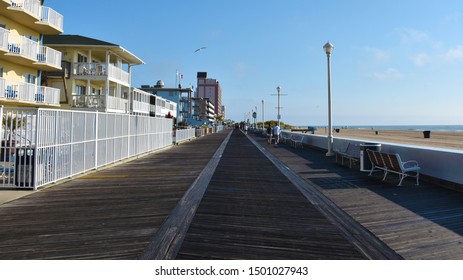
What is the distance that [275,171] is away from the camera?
12.0 meters

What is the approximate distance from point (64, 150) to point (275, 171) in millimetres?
6844

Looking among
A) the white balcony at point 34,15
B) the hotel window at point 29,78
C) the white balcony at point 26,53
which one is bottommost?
the hotel window at point 29,78

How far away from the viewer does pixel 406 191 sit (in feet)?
26.6

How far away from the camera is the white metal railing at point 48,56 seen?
24672 mm

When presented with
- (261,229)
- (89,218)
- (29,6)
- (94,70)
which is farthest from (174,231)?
(94,70)

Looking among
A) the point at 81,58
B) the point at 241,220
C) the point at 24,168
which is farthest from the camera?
the point at 81,58

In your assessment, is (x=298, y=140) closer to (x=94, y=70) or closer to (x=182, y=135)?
→ (x=182, y=135)

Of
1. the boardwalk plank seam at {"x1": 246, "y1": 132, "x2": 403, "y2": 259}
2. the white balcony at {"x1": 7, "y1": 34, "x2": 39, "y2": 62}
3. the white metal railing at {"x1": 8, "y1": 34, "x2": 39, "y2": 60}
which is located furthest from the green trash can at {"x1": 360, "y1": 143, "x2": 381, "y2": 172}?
the white metal railing at {"x1": 8, "y1": 34, "x2": 39, "y2": 60}

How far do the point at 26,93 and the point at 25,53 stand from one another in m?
2.68

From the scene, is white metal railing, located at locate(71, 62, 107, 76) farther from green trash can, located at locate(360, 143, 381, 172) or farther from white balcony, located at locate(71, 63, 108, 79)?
green trash can, located at locate(360, 143, 381, 172)

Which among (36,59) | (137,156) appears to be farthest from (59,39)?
(137,156)

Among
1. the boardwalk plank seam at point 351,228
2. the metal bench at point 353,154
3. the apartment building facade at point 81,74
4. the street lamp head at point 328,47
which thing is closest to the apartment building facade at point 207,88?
the apartment building facade at point 81,74

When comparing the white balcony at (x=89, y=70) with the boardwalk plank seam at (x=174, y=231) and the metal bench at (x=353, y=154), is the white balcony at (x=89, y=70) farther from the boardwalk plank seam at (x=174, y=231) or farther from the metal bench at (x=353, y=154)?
the boardwalk plank seam at (x=174, y=231)
